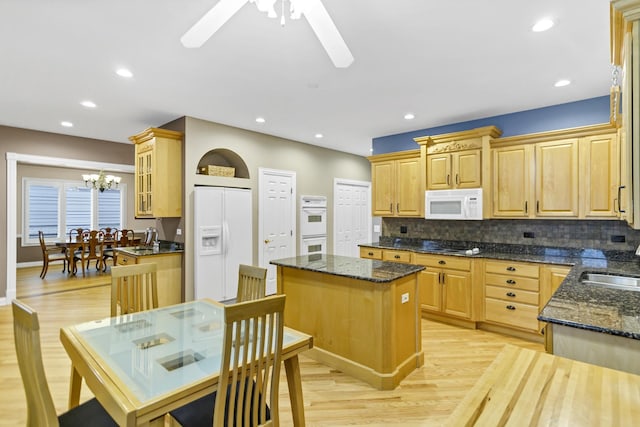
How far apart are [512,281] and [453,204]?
1144mm

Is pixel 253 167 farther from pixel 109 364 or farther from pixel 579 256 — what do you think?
pixel 579 256

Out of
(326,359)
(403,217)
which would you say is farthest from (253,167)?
(326,359)

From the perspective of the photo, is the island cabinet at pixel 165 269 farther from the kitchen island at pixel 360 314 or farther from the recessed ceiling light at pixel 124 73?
the recessed ceiling light at pixel 124 73

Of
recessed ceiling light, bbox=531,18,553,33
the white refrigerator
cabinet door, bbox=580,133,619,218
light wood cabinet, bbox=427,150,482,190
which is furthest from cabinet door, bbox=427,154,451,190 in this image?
the white refrigerator

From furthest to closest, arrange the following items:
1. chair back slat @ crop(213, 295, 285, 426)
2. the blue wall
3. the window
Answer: the window
the blue wall
chair back slat @ crop(213, 295, 285, 426)

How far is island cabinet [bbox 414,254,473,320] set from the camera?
3.79 meters

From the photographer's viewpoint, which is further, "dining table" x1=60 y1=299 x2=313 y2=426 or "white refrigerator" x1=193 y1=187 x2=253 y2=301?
"white refrigerator" x1=193 y1=187 x2=253 y2=301

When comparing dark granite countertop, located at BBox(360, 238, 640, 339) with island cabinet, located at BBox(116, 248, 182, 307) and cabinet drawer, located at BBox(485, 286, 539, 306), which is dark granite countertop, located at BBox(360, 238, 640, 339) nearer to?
cabinet drawer, located at BBox(485, 286, 539, 306)

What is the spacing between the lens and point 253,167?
5.06 meters

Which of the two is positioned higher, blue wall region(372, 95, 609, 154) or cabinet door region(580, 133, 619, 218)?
blue wall region(372, 95, 609, 154)

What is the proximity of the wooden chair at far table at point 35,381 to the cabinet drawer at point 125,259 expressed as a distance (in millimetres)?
2918

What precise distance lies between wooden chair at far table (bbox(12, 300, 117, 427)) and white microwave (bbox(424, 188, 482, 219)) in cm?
392

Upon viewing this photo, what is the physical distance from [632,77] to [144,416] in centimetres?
225

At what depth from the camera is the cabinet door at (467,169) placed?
4027 mm
